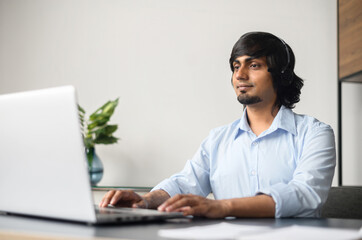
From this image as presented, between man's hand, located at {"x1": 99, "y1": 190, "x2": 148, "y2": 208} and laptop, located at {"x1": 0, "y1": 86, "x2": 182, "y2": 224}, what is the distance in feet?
1.07

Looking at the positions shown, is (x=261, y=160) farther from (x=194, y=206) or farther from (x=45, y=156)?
(x=45, y=156)

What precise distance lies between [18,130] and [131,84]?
2.26 meters

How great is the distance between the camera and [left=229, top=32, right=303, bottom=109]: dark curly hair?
167 cm

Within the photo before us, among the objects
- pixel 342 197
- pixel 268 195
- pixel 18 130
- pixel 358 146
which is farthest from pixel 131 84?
pixel 18 130

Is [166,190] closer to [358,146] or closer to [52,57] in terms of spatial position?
[358,146]

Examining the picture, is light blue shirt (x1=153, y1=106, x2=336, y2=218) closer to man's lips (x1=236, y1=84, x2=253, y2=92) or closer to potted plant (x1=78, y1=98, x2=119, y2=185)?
man's lips (x1=236, y1=84, x2=253, y2=92)

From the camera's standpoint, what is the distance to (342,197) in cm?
156

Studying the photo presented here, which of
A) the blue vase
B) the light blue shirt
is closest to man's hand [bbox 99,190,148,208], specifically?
the light blue shirt

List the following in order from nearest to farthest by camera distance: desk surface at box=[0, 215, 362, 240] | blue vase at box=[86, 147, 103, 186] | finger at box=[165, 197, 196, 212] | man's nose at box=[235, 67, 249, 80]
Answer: desk surface at box=[0, 215, 362, 240] → finger at box=[165, 197, 196, 212] → man's nose at box=[235, 67, 249, 80] → blue vase at box=[86, 147, 103, 186]

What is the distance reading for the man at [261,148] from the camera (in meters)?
1.30

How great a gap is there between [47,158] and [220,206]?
1.49ft

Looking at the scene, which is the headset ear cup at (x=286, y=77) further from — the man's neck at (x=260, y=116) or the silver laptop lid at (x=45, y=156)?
the silver laptop lid at (x=45, y=156)

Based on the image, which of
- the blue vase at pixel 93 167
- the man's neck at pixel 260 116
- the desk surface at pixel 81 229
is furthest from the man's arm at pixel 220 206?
the blue vase at pixel 93 167

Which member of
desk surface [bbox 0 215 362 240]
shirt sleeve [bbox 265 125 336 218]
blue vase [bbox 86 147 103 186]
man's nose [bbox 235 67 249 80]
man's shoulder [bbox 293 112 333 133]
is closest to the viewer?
desk surface [bbox 0 215 362 240]
